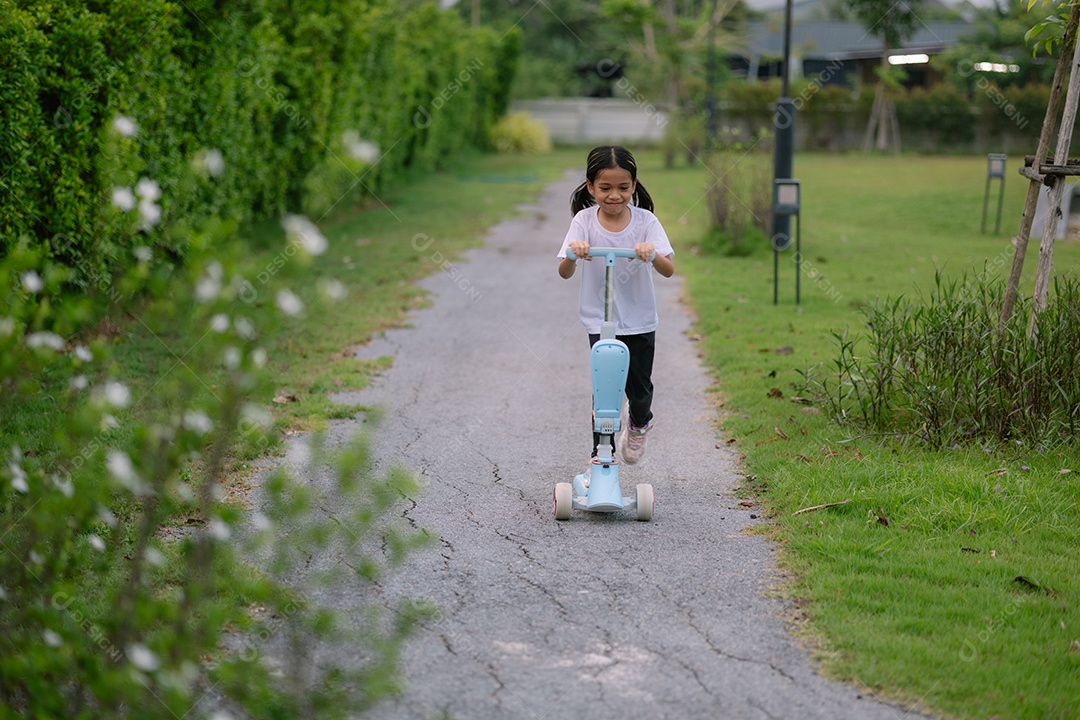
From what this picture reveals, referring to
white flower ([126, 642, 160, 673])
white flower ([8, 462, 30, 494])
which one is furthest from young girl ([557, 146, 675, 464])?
white flower ([126, 642, 160, 673])

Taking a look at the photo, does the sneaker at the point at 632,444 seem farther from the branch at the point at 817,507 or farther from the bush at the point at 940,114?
the bush at the point at 940,114

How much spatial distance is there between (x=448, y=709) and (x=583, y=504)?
1.82m

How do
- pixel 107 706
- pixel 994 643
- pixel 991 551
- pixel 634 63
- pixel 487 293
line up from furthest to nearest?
pixel 634 63 < pixel 487 293 < pixel 991 551 < pixel 994 643 < pixel 107 706

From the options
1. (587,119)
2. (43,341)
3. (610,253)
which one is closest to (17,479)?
(43,341)

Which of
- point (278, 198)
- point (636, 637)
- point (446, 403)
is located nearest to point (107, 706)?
point (636, 637)

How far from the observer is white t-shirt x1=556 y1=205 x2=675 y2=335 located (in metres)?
4.97

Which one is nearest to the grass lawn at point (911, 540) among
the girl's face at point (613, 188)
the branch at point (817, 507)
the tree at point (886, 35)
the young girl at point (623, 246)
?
→ the branch at point (817, 507)

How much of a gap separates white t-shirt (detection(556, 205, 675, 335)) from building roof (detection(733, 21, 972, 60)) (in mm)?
39405

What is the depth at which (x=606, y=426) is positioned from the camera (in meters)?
4.80

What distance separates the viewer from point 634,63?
41125mm

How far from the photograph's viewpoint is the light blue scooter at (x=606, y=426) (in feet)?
15.3

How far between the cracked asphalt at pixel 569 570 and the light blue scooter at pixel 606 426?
0.08 meters

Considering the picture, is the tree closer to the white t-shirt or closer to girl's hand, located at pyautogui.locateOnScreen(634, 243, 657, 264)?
the white t-shirt

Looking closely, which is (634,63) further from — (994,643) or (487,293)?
(994,643)
